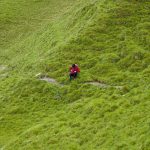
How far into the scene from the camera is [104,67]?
38062 millimetres

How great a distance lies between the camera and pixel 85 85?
35875mm

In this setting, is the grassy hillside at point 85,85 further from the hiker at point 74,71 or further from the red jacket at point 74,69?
the red jacket at point 74,69

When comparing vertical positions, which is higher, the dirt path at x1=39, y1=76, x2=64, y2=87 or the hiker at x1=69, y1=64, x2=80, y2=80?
the hiker at x1=69, y1=64, x2=80, y2=80

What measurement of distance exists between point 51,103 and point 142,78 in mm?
8731

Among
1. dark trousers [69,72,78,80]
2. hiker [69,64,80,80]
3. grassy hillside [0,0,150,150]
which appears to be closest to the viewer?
grassy hillside [0,0,150,150]

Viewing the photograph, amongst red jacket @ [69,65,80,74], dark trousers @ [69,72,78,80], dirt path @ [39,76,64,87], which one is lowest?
dirt path @ [39,76,64,87]

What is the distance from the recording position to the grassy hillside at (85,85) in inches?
1086

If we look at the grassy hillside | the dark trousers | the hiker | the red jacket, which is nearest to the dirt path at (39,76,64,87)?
the grassy hillside

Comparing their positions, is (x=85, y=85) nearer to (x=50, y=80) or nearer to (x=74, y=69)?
(x=74, y=69)

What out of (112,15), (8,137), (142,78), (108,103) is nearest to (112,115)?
(108,103)

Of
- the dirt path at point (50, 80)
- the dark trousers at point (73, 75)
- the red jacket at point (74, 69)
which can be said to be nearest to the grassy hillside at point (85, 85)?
the dirt path at point (50, 80)

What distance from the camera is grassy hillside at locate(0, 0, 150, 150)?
27594 millimetres

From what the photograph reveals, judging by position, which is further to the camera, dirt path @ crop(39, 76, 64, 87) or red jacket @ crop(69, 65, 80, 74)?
dirt path @ crop(39, 76, 64, 87)

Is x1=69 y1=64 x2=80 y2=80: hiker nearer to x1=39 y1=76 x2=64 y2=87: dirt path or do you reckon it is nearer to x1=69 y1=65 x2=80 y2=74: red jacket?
x1=69 y1=65 x2=80 y2=74: red jacket
